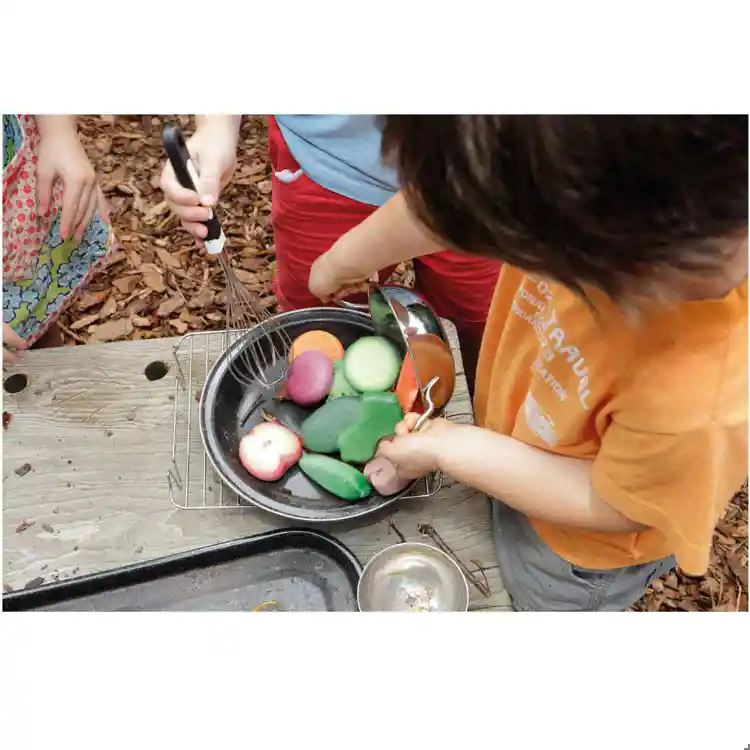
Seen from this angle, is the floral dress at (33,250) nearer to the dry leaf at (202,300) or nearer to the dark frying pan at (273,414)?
the dry leaf at (202,300)

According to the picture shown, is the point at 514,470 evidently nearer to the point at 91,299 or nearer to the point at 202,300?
the point at 202,300

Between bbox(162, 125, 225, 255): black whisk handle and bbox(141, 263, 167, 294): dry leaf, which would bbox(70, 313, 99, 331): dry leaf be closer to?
bbox(141, 263, 167, 294): dry leaf

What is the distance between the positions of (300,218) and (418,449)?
33 centimetres

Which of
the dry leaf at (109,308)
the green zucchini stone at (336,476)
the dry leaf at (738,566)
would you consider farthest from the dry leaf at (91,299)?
the dry leaf at (738,566)

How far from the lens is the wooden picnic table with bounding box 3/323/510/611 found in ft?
1.79

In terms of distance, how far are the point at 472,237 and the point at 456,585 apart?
309mm

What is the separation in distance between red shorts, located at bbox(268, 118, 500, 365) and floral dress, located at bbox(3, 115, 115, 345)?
20cm

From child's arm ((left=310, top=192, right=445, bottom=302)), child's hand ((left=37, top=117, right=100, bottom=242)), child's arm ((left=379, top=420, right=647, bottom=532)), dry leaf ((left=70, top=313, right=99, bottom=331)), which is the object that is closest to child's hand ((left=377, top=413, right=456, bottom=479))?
child's arm ((left=379, top=420, right=647, bottom=532))

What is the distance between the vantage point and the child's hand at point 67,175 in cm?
50
